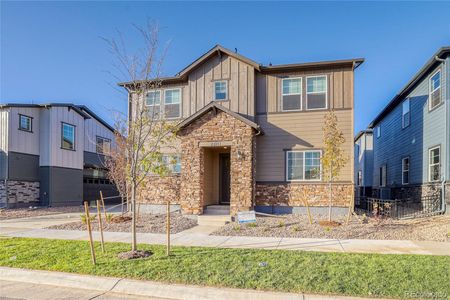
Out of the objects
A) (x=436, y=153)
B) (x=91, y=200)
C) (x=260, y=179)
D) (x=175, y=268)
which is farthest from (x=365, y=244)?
(x=91, y=200)

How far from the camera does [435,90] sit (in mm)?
13875

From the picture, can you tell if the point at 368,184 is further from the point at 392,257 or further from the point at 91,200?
the point at 91,200

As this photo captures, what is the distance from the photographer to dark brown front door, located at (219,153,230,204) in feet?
47.7

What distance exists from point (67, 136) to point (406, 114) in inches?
870

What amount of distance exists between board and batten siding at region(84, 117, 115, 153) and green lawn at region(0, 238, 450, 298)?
1764 centimetres

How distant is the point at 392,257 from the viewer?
640cm

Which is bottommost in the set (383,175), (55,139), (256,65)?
(383,175)

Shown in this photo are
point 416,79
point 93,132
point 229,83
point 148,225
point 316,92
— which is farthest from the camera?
point 93,132

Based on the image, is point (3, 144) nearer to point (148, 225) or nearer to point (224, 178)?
point (148, 225)

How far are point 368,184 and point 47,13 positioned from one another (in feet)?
82.2

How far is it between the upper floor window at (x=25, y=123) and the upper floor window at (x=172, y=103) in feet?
33.8

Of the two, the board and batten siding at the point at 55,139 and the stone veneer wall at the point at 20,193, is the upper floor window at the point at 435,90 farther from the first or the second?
the stone veneer wall at the point at 20,193

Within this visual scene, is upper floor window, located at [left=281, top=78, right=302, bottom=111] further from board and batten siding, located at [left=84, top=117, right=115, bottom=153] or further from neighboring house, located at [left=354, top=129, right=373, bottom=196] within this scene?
board and batten siding, located at [left=84, top=117, right=115, bottom=153]

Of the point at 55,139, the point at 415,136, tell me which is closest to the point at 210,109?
the point at 415,136
